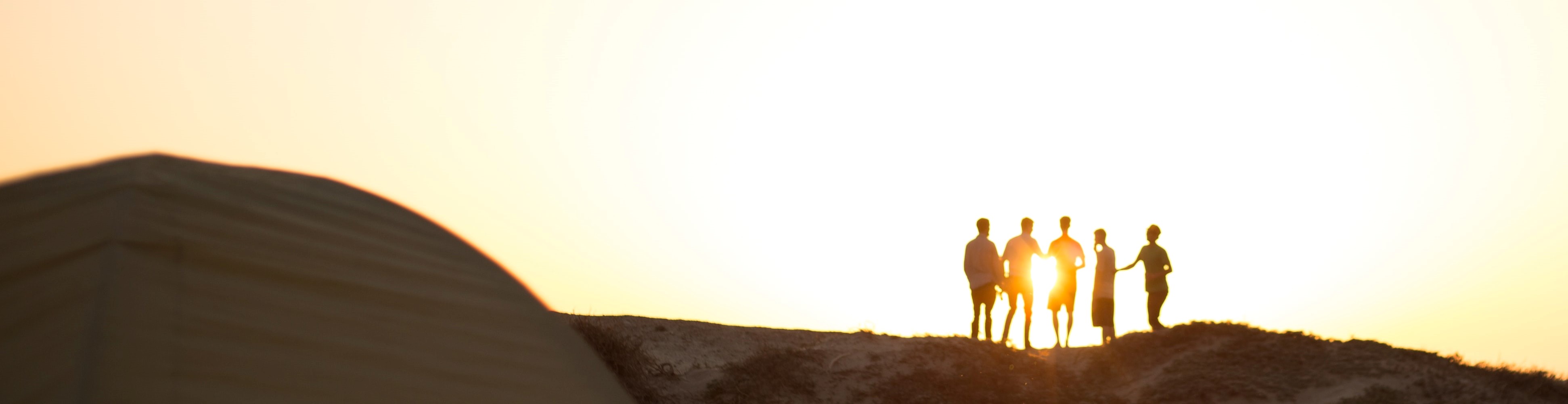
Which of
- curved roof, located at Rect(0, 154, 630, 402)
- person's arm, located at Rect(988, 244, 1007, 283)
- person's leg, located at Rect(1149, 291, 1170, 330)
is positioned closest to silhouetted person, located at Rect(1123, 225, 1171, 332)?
person's leg, located at Rect(1149, 291, 1170, 330)

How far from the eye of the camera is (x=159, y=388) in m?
3.99

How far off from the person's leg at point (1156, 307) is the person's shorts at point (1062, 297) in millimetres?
911

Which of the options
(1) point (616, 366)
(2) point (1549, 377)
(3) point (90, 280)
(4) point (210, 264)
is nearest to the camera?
(3) point (90, 280)

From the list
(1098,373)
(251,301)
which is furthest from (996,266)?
(251,301)

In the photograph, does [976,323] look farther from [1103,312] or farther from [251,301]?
[251,301]

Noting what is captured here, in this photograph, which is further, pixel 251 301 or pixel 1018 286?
pixel 1018 286

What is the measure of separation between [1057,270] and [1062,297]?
36 centimetres

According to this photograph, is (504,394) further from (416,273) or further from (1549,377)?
(1549,377)

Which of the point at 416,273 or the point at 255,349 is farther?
the point at 416,273

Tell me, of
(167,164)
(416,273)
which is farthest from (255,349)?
(167,164)

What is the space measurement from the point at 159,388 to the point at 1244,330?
37.0 feet

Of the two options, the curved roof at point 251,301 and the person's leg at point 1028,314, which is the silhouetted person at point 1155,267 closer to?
the person's leg at point 1028,314

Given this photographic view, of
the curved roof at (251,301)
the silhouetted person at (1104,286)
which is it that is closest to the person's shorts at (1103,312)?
the silhouetted person at (1104,286)

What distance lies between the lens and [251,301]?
14.9 feet
